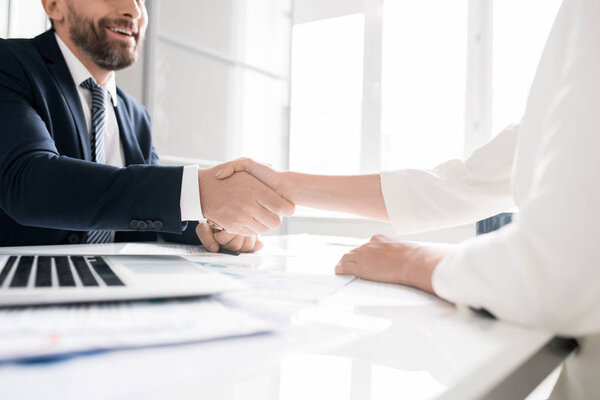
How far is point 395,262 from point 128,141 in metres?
1.23

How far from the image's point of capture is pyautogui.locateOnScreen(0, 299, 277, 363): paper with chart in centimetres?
33

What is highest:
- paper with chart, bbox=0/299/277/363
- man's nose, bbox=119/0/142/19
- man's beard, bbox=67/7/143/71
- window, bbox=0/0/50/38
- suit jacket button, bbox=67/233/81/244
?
window, bbox=0/0/50/38

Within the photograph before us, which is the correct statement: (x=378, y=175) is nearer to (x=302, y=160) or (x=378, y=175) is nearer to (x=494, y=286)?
(x=494, y=286)

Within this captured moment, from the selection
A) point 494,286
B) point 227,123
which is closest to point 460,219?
point 494,286

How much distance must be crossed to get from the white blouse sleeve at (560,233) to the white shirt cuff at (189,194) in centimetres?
60

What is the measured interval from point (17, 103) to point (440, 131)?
2810mm

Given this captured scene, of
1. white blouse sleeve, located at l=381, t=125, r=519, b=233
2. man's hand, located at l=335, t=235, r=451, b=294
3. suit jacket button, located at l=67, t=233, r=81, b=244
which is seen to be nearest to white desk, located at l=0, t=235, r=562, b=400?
man's hand, located at l=335, t=235, r=451, b=294

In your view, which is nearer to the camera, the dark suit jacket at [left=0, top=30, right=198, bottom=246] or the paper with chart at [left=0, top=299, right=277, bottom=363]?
the paper with chart at [left=0, top=299, right=277, bottom=363]

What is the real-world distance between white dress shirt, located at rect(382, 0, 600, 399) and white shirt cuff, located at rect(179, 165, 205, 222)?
562mm

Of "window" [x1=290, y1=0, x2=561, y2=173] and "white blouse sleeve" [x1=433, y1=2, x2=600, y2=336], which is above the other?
"window" [x1=290, y1=0, x2=561, y2=173]

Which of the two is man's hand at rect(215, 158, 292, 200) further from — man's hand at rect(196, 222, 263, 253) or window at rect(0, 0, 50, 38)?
window at rect(0, 0, 50, 38)

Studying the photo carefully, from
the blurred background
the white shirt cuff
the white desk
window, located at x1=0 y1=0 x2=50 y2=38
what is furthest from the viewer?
the blurred background

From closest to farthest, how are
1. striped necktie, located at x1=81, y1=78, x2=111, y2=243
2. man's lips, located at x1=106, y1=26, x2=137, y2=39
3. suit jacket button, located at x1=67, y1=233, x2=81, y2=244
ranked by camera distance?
suit jacket button, located at x1=67, y1=233, x2=81, y2=244 → striped necktie, located at x1=81, y1=78, x2=111, y2=243 → man's lips, located at x1=106, y1=26, x2=137, y2=39

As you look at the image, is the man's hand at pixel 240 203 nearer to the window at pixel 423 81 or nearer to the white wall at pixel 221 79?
the white wall at pixel 221 79
